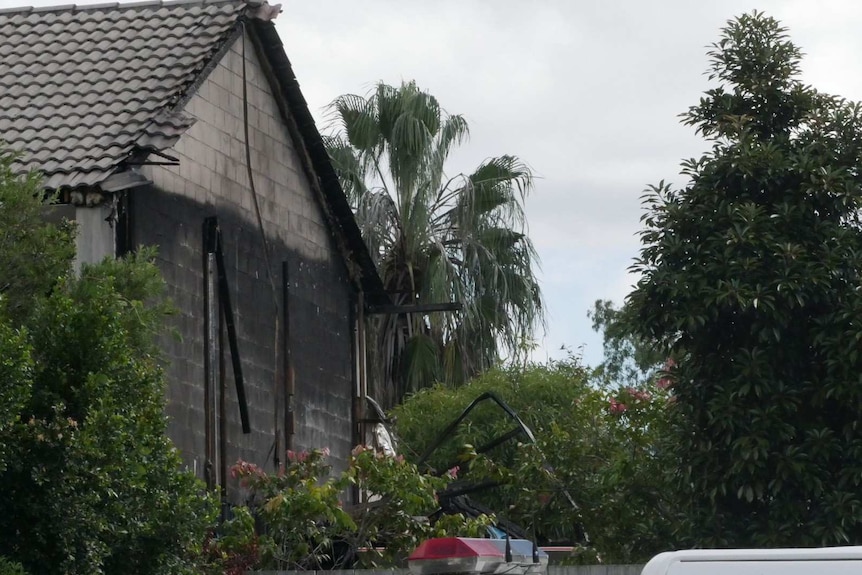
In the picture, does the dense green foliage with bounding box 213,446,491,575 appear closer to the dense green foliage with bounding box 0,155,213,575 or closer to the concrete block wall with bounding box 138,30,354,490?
the concrete block wall with bounding box 138,30,354,490

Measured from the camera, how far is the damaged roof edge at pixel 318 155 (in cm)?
2002

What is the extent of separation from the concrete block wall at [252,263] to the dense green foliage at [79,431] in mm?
3918

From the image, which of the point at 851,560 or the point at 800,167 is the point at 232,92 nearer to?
the point at 800,167

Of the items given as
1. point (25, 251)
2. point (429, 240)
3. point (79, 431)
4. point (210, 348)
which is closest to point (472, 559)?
point (79, 431)

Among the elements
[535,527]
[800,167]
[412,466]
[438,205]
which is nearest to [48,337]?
[412,466]

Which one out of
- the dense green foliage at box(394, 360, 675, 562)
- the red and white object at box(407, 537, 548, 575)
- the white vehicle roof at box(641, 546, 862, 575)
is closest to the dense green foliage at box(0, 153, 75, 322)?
the red and white object at box(407, 537, 548, 575)

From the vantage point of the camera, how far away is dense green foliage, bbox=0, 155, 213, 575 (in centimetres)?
1131

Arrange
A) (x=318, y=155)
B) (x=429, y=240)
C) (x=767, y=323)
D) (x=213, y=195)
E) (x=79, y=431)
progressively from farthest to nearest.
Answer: (x=429, y=240)
(x=318, y=155)
(x=213, y=195)
(x=767, y=323)
(x=79, y=431)

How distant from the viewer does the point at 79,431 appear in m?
11.3

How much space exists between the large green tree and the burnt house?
4.80m

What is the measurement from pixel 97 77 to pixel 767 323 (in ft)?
26.1

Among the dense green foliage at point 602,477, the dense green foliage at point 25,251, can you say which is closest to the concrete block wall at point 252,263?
the dense green foliage at point 602,477

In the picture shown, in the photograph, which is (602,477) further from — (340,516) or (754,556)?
(754,556)

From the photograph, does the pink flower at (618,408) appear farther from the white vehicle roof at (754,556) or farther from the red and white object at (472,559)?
the white vehicle roof at (754,556)
